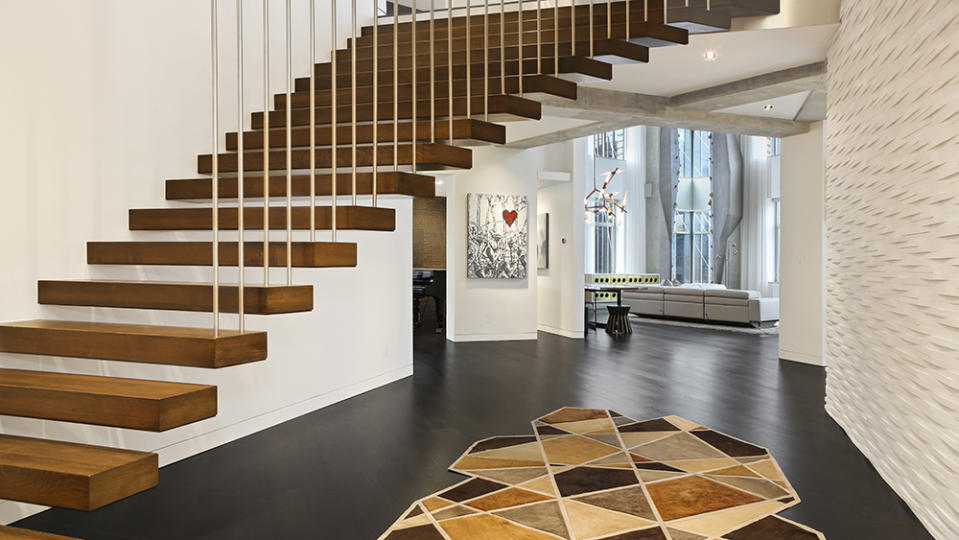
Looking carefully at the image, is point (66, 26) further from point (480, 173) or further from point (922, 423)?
point (480, 173)

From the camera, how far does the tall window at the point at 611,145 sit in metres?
15.5

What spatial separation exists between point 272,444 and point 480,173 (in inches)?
228

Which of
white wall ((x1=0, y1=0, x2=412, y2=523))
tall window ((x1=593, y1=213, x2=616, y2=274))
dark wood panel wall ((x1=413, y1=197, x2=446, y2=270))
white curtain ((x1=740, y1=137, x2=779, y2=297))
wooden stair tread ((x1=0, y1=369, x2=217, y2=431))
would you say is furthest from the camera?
tall window ((x1=593, y1=213, x2=616, y2=274))

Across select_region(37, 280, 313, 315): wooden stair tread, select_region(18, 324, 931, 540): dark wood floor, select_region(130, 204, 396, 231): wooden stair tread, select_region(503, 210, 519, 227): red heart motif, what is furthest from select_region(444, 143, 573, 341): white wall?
select_region(37, 280, 313, 315): wooden stair tread

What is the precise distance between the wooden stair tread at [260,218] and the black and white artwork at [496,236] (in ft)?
19.4

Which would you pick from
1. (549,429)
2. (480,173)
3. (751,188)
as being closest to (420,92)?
(549,429)

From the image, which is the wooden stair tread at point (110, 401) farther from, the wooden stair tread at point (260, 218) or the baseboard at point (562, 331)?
the baseboard at point (562, 331)

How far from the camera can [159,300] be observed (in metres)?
2.58

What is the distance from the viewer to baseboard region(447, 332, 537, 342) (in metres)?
8.97

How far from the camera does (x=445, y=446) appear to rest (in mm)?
4016

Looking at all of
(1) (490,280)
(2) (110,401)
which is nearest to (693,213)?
(1) (490,280)

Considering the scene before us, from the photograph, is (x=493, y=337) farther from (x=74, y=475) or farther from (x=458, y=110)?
(x=74, y=475)

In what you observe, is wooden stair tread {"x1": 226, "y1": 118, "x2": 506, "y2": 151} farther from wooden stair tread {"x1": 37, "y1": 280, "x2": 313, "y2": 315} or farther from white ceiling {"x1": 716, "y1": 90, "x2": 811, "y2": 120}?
white ceiling {"x1": 716, "y1": 90, "x2": 811, "y2": 120}

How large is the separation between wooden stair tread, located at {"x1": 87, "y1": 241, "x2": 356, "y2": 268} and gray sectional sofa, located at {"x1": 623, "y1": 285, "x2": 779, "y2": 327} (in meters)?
9.27
